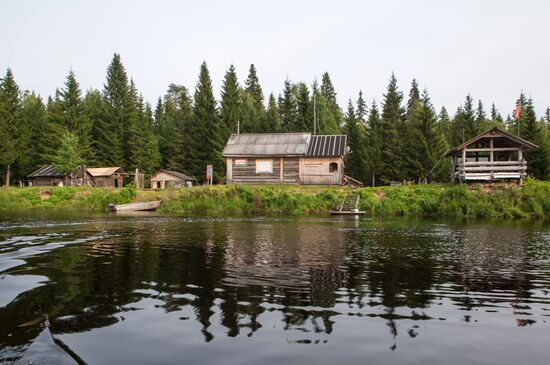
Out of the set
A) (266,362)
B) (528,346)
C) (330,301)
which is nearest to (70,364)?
(266,362)

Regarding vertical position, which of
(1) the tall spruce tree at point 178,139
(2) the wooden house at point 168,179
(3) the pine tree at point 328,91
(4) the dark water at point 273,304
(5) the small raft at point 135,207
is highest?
(3) the pine tree at point 328,91

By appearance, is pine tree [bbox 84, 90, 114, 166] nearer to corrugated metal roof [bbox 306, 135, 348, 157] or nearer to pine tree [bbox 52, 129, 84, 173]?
pine tree [bbox 52, 129, 84, 173]

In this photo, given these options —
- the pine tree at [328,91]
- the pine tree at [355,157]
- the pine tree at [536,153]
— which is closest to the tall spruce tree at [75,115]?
the pine tree at [355,157]

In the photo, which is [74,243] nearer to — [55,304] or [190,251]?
[190,251]

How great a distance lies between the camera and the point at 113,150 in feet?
207

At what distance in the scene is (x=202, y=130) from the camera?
60.4m

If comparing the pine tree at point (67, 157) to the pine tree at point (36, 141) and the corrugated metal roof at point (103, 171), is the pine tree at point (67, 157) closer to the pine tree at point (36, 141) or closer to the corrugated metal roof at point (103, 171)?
the corrugated metal roof at point (103, 171)

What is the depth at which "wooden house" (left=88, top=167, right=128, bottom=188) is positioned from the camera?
56906mm

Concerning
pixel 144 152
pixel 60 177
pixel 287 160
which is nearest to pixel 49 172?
pixel 60 177

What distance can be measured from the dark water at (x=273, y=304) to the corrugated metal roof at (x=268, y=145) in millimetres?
28200

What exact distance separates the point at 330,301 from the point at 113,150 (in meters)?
61.5

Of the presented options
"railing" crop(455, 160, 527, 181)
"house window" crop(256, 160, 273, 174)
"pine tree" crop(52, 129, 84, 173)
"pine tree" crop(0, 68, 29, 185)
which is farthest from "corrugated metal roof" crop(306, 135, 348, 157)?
"pine tree" crop(0, 68, 29, 185)

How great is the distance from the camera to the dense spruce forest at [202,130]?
5316cm

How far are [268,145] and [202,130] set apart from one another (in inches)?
762
